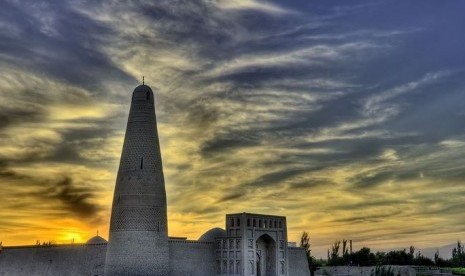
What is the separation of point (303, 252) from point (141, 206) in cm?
1833

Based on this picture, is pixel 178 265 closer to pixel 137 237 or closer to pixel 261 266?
pixel 137 237

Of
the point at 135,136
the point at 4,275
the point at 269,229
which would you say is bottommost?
the point at 4,275

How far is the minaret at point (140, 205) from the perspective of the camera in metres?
30.3

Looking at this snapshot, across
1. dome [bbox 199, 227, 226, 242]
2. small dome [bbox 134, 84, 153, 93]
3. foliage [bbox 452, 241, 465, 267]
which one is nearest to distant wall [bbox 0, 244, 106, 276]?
dome [bbox 199, 227, 226, 242]

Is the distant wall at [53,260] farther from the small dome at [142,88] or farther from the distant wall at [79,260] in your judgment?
the small dome at [142,88]

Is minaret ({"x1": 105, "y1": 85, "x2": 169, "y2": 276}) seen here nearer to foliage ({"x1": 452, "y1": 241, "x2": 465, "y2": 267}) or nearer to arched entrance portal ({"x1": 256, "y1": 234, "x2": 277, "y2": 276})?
arched entrance portal ({"x1": 256, "y1": 234, "x2": 277, "y2": 276})

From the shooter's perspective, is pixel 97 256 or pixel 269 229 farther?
pixel 269 229

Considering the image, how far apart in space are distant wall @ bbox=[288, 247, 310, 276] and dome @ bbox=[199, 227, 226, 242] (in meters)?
6.50

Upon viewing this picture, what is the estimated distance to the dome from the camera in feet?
129

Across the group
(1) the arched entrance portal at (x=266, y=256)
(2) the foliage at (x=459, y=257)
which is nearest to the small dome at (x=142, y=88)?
(1) the arched entrance portal at (x=266, y=256)

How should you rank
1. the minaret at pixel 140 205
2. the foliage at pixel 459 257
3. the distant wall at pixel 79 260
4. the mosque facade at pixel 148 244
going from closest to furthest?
the minaret at pixel 140 205 < the mosque facade at pixel 148 244 < the distant wall at pixel 79 260 < the foliage at pixel 459 257

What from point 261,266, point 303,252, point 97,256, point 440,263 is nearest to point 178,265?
point 97,256

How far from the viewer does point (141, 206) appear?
101 ft

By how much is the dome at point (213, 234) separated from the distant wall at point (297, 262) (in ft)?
21.3
